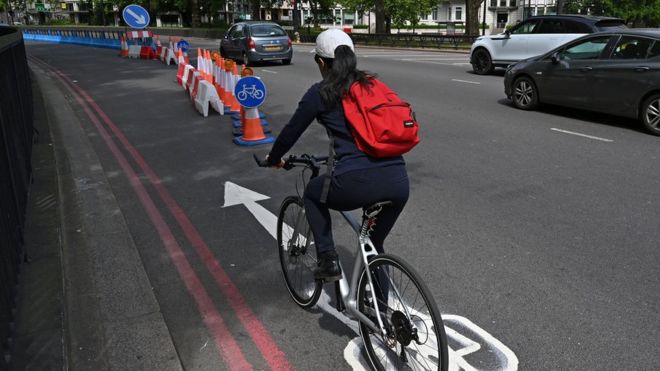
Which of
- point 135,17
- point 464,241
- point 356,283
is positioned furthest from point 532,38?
point 135,17

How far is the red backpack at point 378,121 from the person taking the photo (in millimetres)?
2670

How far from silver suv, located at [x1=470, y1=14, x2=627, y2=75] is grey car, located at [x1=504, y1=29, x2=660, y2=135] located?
185 inches

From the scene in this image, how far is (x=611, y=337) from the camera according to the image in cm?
342

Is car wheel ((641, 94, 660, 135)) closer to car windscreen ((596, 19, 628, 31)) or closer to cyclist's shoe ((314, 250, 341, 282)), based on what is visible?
car windscreen ((596, 19, 628, 31))

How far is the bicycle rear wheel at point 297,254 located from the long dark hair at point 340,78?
93 centimetres

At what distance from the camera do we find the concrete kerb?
11.0ft

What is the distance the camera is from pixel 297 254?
12.7ft

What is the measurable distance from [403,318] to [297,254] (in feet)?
4.27

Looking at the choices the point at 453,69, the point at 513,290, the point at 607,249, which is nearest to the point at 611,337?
the point at 513,290

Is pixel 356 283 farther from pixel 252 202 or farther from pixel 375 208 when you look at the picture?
pixel 252 202

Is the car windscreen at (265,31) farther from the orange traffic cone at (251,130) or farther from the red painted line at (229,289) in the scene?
the red painted line at (229,289)

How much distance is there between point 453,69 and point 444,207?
14.3 m

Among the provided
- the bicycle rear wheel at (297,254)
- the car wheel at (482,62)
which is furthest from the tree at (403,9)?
the bicycle rear wheel at (297,254)

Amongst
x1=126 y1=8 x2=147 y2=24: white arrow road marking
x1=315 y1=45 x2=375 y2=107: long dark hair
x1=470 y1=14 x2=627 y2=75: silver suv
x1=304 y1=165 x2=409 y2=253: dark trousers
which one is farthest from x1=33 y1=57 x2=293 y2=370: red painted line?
x1=126 y1=8 x2=147 y2=24: white arrow road marking
